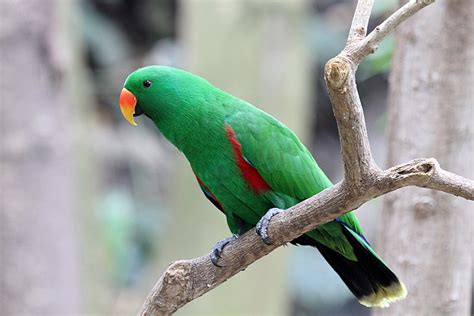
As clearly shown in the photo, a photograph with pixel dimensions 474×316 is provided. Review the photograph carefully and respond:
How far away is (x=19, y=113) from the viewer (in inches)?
199

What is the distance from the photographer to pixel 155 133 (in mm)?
8352

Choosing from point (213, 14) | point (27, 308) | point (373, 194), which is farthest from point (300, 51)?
point (373, 194)

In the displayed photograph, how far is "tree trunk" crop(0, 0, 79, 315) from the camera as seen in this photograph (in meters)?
5.00

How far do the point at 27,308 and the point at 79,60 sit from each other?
213cm

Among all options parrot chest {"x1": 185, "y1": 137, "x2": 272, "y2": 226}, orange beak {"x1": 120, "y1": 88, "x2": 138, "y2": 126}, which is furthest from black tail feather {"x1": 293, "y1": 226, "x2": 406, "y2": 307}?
orange beak {"x1": 120, "y1": 88, "x2": 138, "y2": 126}

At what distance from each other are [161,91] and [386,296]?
3.66ft

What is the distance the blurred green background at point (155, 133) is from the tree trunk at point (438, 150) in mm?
716

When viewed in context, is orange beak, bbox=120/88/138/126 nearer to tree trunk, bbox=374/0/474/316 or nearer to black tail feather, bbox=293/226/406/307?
black tail feather, bbox=293/226/406/307

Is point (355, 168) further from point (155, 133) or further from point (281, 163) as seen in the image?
point (155, 133)

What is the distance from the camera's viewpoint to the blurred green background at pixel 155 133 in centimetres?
518

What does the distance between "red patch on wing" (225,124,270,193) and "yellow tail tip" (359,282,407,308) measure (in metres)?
0.57

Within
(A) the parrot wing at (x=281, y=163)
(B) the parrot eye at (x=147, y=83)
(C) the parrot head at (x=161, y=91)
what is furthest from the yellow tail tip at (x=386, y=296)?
(B) the parrot eye at (x=147, y=83)

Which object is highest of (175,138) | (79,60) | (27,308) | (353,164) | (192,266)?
(79,60)

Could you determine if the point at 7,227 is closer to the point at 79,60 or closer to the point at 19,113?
the point at 19,113
